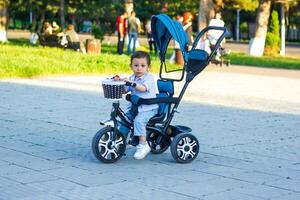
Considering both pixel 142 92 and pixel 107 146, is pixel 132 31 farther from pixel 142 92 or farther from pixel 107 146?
pixel 107 146

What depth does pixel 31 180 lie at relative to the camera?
7445 mm

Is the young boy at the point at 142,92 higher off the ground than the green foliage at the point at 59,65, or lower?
higher

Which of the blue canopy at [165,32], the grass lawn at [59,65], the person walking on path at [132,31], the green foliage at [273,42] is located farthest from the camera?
the green foliage at [273,42]

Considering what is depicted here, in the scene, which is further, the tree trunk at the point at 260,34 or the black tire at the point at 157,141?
the tree trunk at the point at 260,34

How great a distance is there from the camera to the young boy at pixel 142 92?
8.40 metres

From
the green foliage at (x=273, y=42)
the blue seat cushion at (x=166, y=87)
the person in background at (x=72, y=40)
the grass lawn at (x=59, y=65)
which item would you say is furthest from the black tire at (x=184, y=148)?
the green foliage at (x=273, y=42)

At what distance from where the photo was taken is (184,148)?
27.9ft

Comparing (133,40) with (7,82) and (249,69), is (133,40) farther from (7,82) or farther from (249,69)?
(7,82)

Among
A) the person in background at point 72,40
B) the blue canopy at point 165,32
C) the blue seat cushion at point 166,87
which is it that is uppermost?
the blue canopy at point 165,32

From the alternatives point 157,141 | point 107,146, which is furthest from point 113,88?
point 157,141

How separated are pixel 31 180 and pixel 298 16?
62.6m

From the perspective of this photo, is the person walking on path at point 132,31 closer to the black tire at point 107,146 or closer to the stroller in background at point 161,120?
the stroller in background at point 161,120

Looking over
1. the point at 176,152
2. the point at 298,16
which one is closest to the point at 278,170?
the point at 176,152

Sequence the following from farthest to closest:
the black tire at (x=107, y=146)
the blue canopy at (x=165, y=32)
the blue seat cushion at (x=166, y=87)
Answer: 1. the blue seat cushion at (x=166, y=87)
2. the blue canopy at (x=165, y=32)
3. the black tire at (x=107, y=146)
